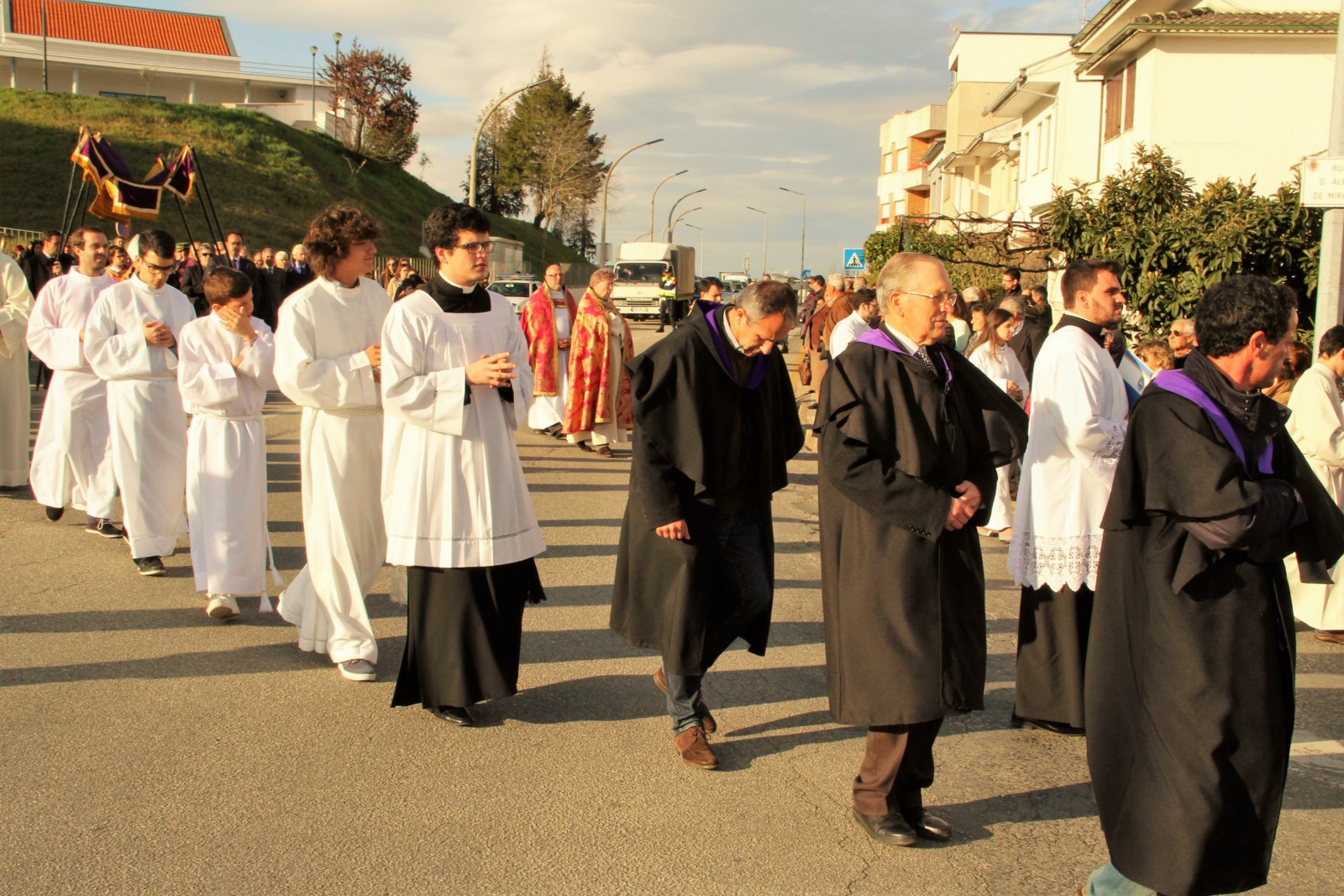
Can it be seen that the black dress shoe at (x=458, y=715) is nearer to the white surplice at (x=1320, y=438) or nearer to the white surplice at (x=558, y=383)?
the white surplice at (x=1320, y=438)

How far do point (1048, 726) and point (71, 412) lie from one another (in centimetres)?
697

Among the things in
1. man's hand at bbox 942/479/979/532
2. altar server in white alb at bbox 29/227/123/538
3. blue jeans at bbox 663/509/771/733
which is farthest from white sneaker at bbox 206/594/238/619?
man's hand at bbox 942/479/979/532

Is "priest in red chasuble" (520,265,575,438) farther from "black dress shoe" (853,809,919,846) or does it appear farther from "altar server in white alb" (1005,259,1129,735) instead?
"black dress shoe" (853,809,919,846)

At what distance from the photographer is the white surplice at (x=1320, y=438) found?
6801 mm

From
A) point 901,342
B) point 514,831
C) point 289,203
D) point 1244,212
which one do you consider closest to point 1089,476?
point 901,342

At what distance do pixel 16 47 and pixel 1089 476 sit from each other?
72318 mm

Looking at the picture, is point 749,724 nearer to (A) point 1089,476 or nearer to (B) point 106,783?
(A) point 1089,476

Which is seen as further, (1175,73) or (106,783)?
(1175,73)

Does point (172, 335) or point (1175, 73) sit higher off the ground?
point (1175, 73)

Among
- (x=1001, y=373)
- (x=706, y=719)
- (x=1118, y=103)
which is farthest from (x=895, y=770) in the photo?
(x=1118, y=103)

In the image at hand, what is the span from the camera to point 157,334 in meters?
7.42

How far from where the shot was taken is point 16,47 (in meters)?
64.5

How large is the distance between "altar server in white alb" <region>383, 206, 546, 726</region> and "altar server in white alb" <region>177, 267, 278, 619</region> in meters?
1.70

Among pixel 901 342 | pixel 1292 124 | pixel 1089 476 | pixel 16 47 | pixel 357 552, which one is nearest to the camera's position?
pixel 901 342
